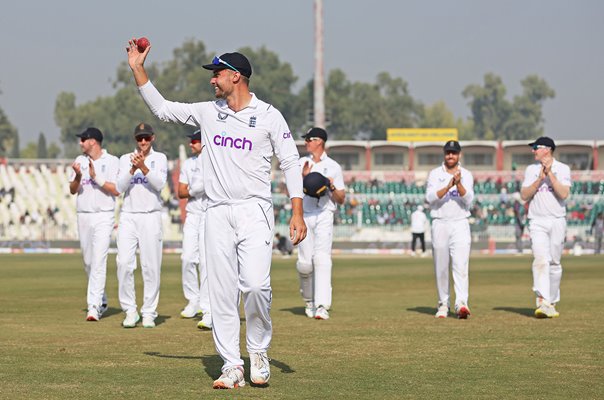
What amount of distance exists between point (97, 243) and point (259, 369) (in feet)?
20.7

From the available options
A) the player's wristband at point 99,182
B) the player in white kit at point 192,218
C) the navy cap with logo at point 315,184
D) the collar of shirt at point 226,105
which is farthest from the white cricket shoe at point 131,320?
the collar of shirt at point 226,105

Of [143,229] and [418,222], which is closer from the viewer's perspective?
[143,229]

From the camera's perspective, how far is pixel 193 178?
1527 cm

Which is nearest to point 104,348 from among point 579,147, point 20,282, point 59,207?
point 20,282

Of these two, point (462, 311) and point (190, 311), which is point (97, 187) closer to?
point (190, 311)

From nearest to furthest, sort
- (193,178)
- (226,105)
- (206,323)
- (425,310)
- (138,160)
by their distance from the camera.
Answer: (226,105), (138,160), (206,323), (193,178), (425,310)

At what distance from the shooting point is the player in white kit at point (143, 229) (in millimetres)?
14375

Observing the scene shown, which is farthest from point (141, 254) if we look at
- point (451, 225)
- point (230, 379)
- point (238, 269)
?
point (230, 379)

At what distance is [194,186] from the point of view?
49.9ft

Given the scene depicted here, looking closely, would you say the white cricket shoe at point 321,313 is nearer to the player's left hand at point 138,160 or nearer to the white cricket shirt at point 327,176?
Result: the white cricket shirt at point 327,176

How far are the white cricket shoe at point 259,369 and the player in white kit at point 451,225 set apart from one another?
6.60 m

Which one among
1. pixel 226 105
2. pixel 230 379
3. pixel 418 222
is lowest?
pixel 230 379

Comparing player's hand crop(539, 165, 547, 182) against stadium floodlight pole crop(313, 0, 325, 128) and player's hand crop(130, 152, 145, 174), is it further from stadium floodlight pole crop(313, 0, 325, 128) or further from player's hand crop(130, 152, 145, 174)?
stadium floodlight pole crop(313, 0, 325, 128)

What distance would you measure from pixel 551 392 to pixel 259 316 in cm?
246
